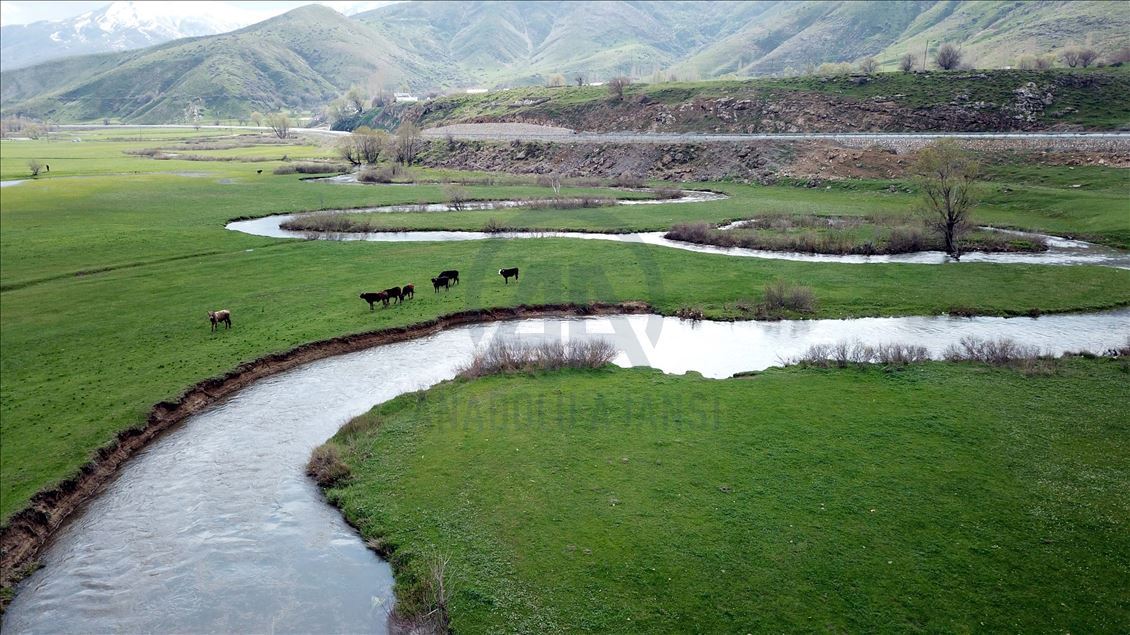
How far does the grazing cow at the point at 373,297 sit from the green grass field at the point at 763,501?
12621 millimetres

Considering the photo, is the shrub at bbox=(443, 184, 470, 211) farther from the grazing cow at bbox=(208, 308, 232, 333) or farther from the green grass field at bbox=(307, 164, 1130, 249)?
the grazing cow at bbox=(208, 308, 232, 333)

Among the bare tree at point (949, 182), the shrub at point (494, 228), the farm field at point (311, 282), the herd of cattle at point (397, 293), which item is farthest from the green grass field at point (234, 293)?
the shrub at point (494, 228)

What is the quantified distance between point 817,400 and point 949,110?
84834 millimetres

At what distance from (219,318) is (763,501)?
30.7 metres

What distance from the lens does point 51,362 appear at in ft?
102

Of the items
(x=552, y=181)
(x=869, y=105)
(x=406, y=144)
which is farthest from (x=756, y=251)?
(x=406, y=144)

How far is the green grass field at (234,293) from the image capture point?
27.3m

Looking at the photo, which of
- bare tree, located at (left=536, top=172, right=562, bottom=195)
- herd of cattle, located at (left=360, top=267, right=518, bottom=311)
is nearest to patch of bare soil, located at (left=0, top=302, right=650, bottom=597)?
herd of cattle, located at (left=360, top=267, right=518, bottom=311)

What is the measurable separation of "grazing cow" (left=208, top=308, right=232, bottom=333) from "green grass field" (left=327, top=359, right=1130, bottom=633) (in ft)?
48.3

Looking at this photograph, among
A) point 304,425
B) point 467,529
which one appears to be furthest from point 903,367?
point 304,425

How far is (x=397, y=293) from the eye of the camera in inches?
1563

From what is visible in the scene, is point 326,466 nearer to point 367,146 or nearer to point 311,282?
point 311,282

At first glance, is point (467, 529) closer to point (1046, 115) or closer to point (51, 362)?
point (51, 362)

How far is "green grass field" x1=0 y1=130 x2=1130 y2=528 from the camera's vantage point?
89.5ft
